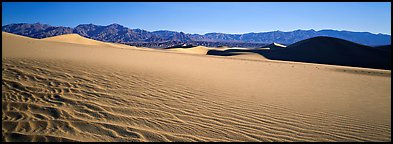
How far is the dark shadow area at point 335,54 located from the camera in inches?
1153

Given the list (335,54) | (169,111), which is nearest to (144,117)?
(169,111)

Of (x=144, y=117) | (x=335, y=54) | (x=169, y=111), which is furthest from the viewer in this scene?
(x=335, y=54)

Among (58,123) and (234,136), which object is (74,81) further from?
(234,136)

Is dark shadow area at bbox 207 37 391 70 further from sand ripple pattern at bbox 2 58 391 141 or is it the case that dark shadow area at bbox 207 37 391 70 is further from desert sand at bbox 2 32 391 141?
sand ripple pattern at bbox 2 58 391 141

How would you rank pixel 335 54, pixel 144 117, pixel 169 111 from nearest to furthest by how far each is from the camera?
pixel 144 117, pixel 169 111, pixel 335 54

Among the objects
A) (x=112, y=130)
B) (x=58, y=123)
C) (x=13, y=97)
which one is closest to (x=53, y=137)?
(x=58, y=123)

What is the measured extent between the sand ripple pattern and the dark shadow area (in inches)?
1129

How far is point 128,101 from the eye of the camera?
471 centimetres

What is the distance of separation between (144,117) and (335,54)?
35.8m

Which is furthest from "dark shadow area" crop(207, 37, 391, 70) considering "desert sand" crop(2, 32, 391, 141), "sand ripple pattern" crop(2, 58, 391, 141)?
"sand ripple pattern" crop(2, 58, 391, 141)

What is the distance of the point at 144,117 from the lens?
3.93 metres

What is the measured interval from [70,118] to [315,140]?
3916mm

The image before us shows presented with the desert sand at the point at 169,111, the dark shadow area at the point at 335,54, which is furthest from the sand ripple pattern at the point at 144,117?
the dark shadow area at the point at 335,54

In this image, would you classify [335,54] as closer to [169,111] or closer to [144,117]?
[169,111]
